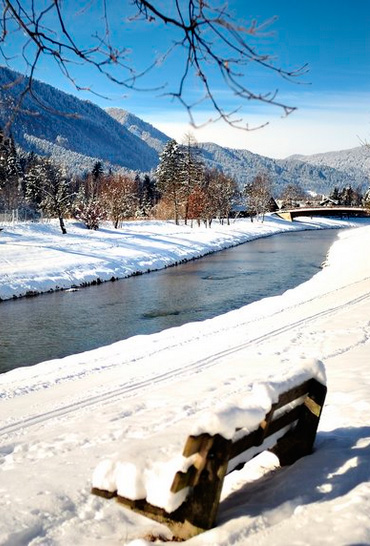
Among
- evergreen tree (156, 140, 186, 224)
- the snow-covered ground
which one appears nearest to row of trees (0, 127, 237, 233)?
evergreen tree (156, 140, 186, 224)

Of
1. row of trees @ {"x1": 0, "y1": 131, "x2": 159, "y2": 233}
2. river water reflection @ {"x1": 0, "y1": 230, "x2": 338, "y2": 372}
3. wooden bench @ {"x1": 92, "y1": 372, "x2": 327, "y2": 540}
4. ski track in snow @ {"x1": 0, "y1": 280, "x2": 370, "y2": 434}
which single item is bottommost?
river water reflection @ {"x1": 0, "y1": 230, "x2": 338, "y2": 372}

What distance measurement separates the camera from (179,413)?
7391 millimetres

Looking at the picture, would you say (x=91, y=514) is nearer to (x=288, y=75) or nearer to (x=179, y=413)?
(x=179, y=413)

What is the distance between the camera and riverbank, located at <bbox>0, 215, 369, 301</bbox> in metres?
26.3

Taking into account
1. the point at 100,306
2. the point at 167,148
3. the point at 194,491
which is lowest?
the point at 100,306

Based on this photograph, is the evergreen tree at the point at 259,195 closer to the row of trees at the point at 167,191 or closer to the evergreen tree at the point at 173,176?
the row of trees at the point at 167,191

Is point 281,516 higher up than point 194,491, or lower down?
lower down

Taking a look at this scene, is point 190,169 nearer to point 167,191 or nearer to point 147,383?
point 167,191

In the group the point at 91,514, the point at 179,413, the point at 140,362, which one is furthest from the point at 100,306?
the point at 91,514

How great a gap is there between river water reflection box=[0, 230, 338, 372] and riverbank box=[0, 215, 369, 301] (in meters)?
1.51

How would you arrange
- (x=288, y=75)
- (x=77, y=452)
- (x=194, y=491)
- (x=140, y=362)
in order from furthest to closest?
(x=140, y=362), (x=77, y=452), (x=194, y=491), (x=288, y=75)

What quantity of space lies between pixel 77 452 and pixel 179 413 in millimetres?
1792

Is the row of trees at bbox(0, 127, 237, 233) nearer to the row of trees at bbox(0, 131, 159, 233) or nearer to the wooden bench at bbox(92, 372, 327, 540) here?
the row of trees at bbox(0, 131, 159, 233)

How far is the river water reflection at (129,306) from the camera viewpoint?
15000mm
